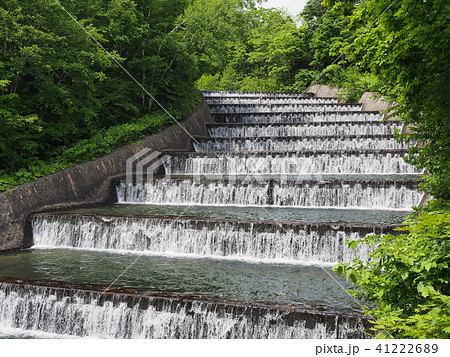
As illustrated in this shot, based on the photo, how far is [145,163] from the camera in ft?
50.8

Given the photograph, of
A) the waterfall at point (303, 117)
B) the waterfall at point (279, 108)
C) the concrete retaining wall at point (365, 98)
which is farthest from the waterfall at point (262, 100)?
the waterfall at point (303, 117)

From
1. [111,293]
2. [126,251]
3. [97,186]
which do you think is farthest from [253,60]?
[111,293]

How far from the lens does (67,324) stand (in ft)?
21.9

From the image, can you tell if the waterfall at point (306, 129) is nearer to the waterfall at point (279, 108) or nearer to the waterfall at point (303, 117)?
the waterfall at point (303, 117)

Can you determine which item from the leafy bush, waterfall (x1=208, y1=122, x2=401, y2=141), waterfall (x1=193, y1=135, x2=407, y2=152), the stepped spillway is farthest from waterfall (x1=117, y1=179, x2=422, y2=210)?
waterfall (x1=208, y1=122, x2=401, y2=141)

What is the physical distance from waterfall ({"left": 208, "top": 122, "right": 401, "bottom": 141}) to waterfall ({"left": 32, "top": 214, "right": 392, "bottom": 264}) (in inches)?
401

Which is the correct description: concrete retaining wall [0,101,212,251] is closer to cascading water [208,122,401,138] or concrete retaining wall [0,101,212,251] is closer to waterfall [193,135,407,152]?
waterfall [193,135,407,152]

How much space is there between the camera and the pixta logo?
1455 cm

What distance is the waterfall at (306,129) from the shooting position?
1808 centimetres

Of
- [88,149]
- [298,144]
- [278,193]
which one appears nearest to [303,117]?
[298,144]

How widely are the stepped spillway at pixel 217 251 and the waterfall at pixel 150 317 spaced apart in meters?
0.02

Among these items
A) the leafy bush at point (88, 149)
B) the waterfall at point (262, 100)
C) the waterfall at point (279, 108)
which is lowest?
the leafy bush at point (88, 149)

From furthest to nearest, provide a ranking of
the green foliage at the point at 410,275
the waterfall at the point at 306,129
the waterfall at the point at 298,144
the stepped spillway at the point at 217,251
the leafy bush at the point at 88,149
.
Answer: the waterfall at the point at 306,129
the waterfall at the point at 298,144
the leafy bush at the point at 88,149
the stepped spillway at the point at 217,251
the green foliage at the point at 410,275

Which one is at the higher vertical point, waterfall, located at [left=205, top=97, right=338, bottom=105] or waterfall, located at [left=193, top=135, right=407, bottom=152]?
waterfall, located at [left=205, top=97, right=338, bottom=105]
